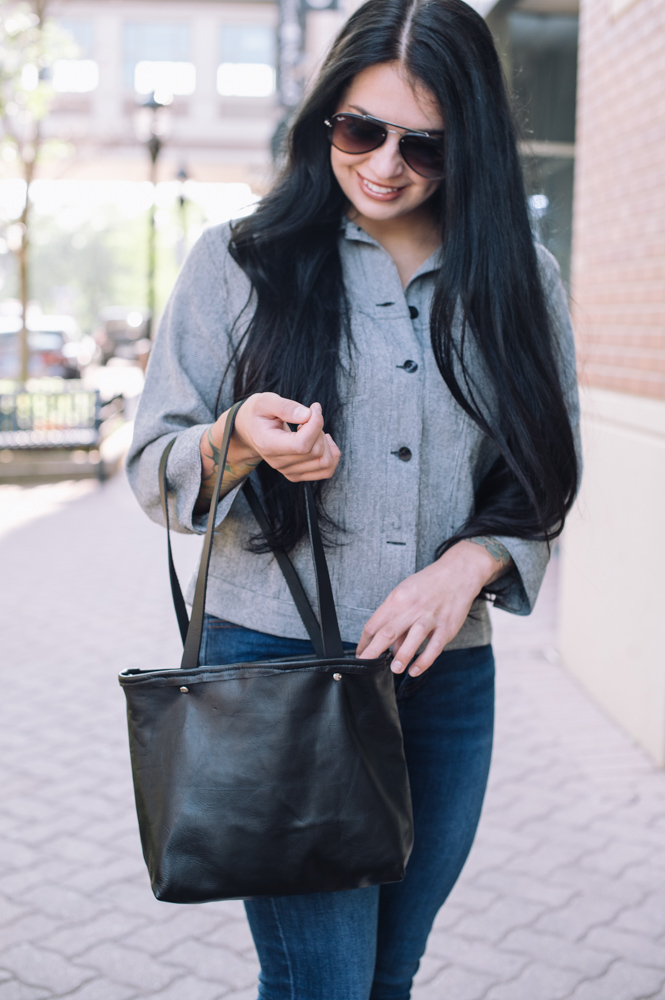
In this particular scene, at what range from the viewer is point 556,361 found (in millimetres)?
1748

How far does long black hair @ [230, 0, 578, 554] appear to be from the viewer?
5.27 ft

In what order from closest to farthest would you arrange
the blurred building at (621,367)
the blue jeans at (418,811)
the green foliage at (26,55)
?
1. the blue jeans at (418,811)
2. the blurred building at (621,367)
3. the green foliage at (26,55)

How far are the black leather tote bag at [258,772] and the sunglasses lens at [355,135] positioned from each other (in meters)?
0.63

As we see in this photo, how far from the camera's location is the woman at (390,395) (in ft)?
5.24

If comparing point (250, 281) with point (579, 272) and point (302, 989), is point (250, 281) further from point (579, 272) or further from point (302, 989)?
point (579, 272)

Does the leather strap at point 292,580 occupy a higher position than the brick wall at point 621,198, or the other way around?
the brick wall at point 621,198

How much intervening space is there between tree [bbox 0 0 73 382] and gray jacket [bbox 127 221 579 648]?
12.9m

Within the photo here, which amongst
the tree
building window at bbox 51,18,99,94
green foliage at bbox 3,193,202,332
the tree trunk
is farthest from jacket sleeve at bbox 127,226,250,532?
green foliage at bbox 3,193,202,332

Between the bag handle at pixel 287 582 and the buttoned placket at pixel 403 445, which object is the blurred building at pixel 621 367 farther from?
the bag handle at pixel 287 582

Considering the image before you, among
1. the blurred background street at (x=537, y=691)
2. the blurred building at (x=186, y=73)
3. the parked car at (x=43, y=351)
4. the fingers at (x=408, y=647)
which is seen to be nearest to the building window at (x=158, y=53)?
the blurred building at (x=186, y=73)

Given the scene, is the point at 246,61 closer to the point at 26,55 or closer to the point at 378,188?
the point at 26,55

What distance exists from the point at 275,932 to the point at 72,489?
1059 centimetres

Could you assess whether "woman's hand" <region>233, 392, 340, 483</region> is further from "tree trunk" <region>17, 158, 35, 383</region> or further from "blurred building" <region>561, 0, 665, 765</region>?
"tree trunk" <region>17, 158, 35, 383</region>

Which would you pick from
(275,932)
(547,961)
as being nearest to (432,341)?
(275,932)
